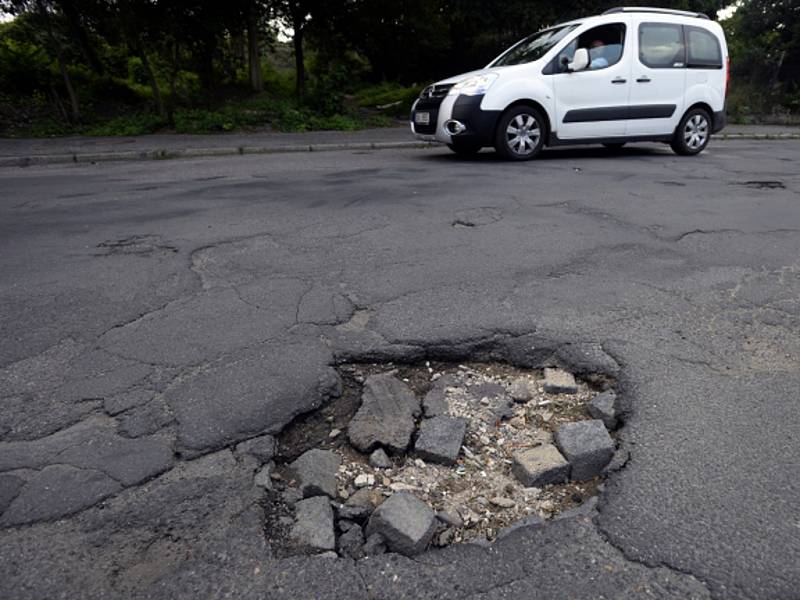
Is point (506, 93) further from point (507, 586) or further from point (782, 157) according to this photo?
point (507, 586)

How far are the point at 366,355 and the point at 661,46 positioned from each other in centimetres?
889

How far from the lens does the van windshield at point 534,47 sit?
9.20 meters

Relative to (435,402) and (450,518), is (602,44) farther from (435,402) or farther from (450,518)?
(450,518)

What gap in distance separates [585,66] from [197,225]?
20.9 ft

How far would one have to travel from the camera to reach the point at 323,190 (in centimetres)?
713

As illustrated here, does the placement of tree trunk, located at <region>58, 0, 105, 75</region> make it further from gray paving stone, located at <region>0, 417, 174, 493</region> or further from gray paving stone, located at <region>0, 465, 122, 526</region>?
gray paving stone, located at <region>0, 465, 122, 526</region>

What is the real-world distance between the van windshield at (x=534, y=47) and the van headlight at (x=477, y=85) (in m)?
0.77

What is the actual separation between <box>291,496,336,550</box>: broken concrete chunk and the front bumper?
752 cm

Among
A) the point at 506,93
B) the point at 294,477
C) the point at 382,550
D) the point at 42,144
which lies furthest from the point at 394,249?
the point at 42,144

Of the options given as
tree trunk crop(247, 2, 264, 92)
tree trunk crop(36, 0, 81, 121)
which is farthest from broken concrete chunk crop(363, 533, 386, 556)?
tree trunk crop(247, 2, 264, 92)

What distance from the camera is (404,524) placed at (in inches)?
81.2

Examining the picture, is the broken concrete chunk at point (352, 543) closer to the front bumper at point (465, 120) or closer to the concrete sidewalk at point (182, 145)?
the front bumper at point (465, 120)

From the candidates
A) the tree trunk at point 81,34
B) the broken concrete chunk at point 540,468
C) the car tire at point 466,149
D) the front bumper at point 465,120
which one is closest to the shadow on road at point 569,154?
the car tire at point 466,149

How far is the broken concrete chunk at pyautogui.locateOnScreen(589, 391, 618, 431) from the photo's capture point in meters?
2.71
